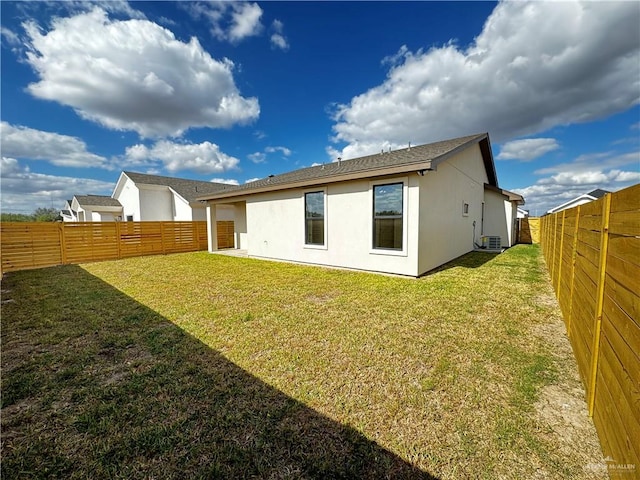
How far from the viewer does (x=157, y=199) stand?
19766 millimetres

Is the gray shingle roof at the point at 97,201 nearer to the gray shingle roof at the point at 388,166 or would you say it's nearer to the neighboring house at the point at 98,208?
the neighboring house at the point at 98,208

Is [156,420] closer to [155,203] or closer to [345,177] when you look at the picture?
[345,177]

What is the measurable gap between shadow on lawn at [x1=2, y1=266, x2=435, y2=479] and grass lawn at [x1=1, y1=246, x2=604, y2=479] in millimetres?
13

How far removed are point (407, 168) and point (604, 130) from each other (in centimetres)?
1881

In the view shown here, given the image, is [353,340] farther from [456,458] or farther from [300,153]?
[300,153]

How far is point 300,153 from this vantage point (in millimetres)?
19047

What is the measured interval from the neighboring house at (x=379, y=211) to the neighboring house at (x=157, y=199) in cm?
756

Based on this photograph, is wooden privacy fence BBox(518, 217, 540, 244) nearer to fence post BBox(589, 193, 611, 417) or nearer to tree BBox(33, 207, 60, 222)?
fence post BBox(589, 193, 611, 417)

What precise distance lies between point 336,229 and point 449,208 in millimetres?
4124

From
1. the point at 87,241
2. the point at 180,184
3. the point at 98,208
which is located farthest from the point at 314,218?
the point at 98,208

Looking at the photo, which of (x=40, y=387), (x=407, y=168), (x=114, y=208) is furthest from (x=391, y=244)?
(x=114, y=208)

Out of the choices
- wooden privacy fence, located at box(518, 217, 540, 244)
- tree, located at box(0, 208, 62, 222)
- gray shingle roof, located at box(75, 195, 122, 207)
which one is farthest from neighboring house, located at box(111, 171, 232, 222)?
tree, located at box(0, 208, 62, 222)

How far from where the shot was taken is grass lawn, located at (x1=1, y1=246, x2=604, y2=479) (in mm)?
1696

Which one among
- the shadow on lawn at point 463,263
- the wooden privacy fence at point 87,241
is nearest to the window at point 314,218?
the shadow on lawn at point 463,263
